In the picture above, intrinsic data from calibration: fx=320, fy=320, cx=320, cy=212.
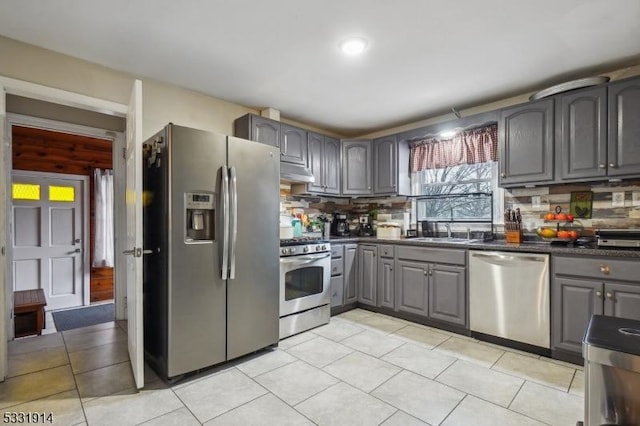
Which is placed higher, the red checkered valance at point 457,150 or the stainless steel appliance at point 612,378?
the red checkered valance at point 457,150

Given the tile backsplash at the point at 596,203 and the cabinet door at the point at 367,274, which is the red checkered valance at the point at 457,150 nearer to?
the tile backsplash at the point at 596,203

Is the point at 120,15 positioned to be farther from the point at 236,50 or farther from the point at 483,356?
the point at 483,356

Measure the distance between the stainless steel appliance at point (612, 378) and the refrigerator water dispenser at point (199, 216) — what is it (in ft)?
7.38

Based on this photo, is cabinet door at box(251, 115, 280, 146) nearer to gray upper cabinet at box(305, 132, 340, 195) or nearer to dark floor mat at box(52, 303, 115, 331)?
gray upper cabinet at box(305, 132, 340, 195)

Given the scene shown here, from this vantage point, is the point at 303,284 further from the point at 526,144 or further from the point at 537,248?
the point at 526,144

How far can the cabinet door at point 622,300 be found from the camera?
7.34 ft

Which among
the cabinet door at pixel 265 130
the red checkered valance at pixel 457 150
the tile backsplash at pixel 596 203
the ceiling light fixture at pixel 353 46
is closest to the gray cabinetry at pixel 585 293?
the tile backsplash at pixel 596 203

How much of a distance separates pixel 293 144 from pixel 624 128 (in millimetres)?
3033

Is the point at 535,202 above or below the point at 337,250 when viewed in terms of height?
above

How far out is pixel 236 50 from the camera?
2.48 meters

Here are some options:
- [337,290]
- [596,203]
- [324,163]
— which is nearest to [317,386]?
[337,290]

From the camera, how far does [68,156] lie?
15.3 ft

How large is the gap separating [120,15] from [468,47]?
2.43 metres

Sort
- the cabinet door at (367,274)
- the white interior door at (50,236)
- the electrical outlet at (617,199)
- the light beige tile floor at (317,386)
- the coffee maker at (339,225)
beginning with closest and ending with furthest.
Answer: the light beige tile floor at (317,386)
the electrical outlet at (617,199)
the cabinet door at (367,274)
the white interior door at (50,236)
the coffee maker at (339,225)
